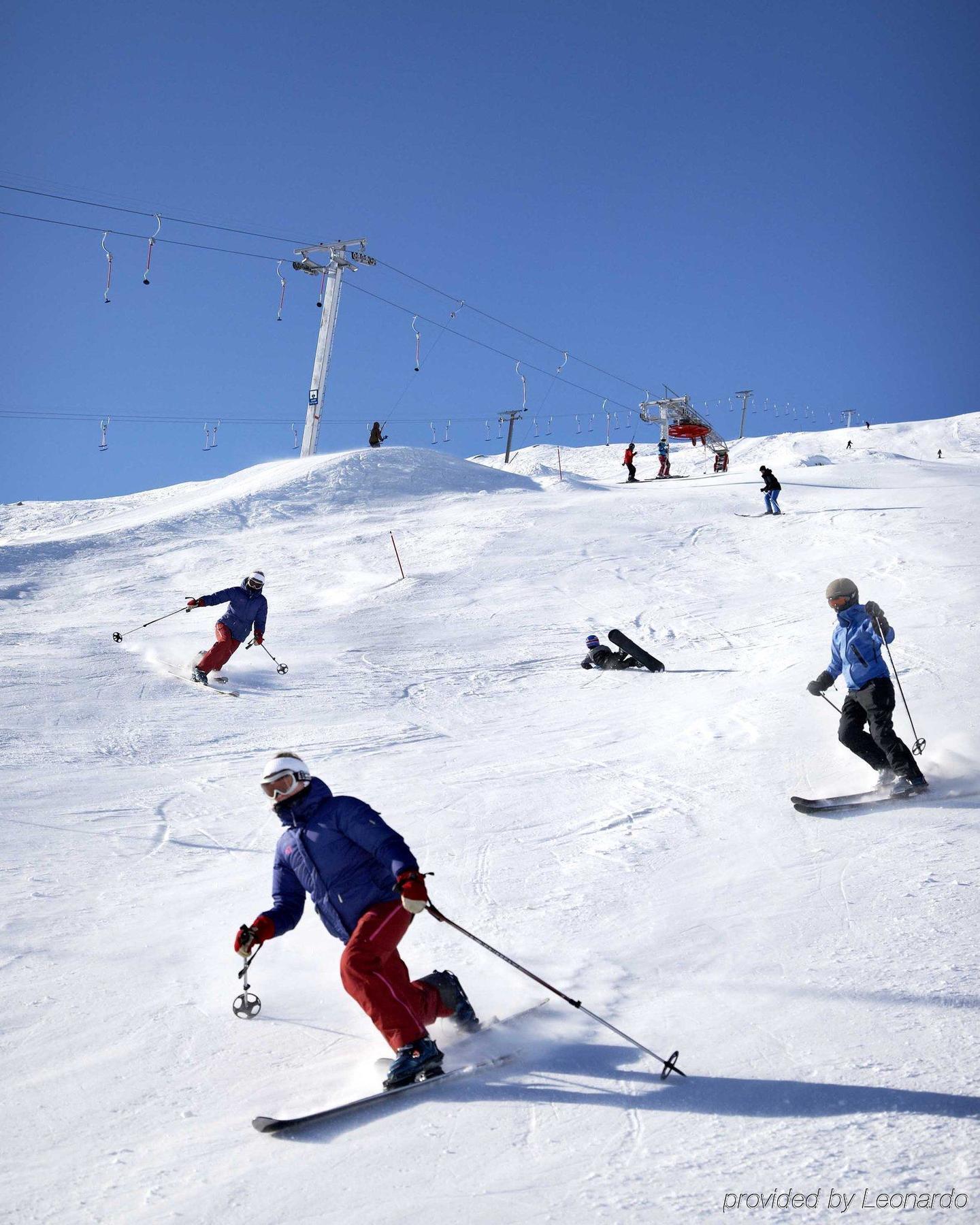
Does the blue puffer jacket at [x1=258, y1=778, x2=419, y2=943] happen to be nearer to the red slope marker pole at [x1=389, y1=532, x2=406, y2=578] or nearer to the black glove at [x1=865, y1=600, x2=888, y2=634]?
the black glove at [x1=865, y1=600, x2=888, y2=634]

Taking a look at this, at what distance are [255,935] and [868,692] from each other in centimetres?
431

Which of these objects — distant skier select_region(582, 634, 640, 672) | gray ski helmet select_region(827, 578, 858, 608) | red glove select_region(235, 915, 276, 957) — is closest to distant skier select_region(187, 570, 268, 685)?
distant skier select_region(582, 634, 640, 672)

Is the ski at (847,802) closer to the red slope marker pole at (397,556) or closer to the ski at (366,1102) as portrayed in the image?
the ski at (366,1102)

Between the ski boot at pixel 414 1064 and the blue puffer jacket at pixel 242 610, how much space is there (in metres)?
8.04

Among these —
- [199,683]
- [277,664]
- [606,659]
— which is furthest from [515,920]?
[277,664]

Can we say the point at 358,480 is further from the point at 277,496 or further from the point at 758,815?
the point at 758,815

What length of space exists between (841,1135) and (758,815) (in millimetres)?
3154

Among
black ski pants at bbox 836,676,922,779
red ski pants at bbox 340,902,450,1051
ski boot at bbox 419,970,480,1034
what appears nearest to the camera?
red ski pants at bbox 340,902,450,1051

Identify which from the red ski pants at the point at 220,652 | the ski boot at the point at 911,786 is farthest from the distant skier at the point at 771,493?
the ski boot at the point at 911,786

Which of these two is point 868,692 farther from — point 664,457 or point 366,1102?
point 664,457

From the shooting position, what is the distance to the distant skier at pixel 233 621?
34.1 ft

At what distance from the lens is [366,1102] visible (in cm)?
297

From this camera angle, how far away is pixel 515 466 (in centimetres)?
6481

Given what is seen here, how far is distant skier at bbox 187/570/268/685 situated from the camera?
1041 centimetres
